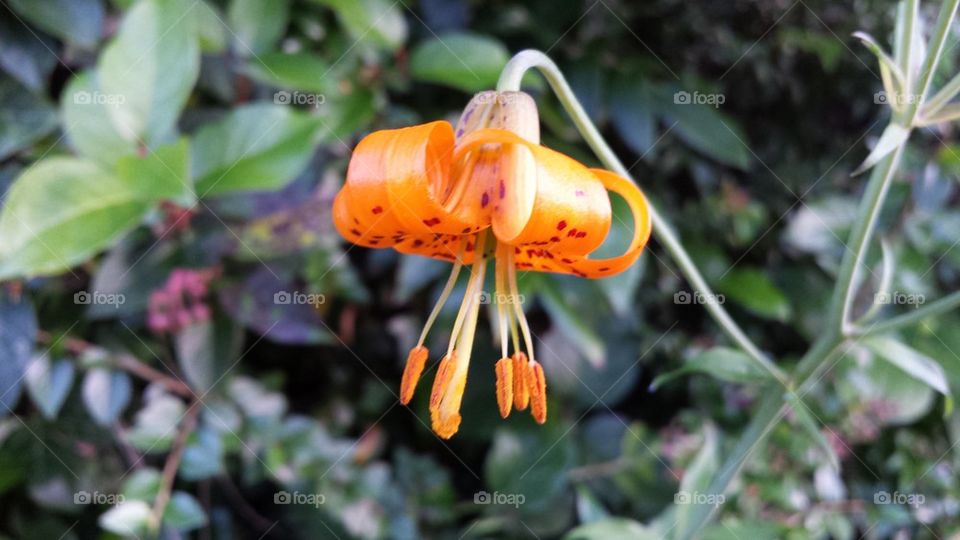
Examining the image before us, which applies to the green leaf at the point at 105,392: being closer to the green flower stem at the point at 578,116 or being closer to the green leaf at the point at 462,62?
the green leaf at the point at 462,62

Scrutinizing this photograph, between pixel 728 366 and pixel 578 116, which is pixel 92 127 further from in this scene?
pixel 728 366

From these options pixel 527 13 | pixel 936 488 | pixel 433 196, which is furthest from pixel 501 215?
pixel 936 488

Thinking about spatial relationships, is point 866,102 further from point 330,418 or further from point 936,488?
point 330,418

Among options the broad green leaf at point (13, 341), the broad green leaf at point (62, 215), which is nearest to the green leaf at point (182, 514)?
the broad green leaf at point (13, 341)

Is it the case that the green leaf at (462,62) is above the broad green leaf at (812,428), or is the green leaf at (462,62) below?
above

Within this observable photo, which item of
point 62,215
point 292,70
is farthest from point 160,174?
point 292,70

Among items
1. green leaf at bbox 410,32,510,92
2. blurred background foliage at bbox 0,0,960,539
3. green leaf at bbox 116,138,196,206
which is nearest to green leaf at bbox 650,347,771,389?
blurred background foliage at bbox 0,0,960,539

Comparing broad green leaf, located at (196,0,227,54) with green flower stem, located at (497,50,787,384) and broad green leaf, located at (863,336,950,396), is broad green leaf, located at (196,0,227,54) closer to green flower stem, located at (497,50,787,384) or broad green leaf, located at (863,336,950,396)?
green flower stem, located at (497,50,787,384)
